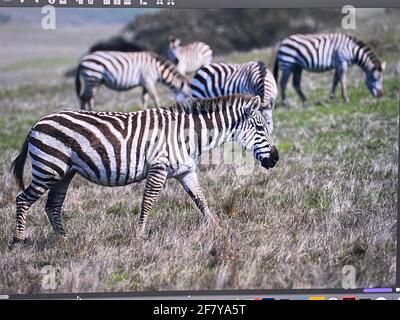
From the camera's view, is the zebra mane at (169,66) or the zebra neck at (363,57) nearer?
Answer: the zebra neck at (363,57)

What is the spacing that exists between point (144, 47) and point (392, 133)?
404 centimetres

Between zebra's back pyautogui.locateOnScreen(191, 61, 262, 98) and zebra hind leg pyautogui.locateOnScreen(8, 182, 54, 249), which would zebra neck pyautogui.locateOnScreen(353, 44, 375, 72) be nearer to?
zebra's back pyautogui.locateOnScreen(191, 61, 262, 98)

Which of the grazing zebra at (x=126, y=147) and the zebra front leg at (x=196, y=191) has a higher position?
the grazing zebra at (x=126, y=147)

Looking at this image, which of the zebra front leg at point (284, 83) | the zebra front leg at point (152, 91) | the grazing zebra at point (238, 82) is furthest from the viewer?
the zebra front leg at point (152, 91)

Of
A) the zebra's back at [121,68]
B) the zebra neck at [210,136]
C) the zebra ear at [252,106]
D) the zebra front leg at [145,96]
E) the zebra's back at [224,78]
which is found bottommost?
the zebra neck at [210,136]

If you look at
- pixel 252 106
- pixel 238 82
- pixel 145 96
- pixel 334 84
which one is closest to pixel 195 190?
pixel 252 106

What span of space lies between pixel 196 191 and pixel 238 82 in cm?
189

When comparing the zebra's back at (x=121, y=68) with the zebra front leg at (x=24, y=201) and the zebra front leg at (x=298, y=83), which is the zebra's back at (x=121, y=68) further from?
the zebra front leg at (x=24, y=201)

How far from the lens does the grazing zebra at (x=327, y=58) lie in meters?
6.17

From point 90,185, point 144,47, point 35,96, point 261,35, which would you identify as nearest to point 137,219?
point 90,185

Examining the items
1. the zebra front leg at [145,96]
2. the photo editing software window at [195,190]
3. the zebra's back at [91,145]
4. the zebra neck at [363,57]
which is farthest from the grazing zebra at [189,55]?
the zebra's back at [91,145]

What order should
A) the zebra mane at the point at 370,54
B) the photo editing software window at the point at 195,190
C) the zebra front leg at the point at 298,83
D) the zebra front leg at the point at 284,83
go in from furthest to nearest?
the zebra front leg at the point at 298,83, the zebra front leg at the point at 284,83, the zebra mane at the point at 370,54, the photo editing software window at the point at 195,190

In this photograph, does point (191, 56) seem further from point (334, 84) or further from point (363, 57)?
point (363, 57)

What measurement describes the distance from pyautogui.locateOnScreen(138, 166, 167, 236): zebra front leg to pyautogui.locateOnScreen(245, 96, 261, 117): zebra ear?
0.74 m
